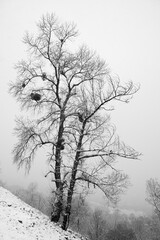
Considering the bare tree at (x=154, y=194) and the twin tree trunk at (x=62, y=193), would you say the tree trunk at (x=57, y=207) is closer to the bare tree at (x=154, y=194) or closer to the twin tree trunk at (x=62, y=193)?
the twin tree trunk at (x=62, y=193)

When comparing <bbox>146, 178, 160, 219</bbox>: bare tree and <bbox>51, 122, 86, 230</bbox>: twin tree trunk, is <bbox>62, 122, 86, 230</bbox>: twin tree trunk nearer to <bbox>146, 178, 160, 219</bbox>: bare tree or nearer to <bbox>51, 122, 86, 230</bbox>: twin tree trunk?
<bbox>51, 122, 86, 230</bbox>: twin tree trunk

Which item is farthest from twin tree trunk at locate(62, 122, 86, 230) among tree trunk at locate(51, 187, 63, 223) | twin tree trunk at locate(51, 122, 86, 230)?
tree trunk at locate(51, 187, 63, 223)

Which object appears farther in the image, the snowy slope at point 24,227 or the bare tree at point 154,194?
the bare tree at point 154,194

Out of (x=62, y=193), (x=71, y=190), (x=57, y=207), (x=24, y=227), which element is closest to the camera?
(x=24, y=227)

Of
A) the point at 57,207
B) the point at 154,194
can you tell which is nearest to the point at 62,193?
the point at 57,207

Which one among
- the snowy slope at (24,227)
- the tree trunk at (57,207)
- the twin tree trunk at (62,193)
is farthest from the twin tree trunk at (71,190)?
the snowy slope at (24,227)

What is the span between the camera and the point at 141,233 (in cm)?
5366

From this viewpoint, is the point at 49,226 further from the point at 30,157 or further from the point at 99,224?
the point at 99,224

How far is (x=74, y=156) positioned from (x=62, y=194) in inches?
92.6

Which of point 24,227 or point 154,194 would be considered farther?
point 154,194

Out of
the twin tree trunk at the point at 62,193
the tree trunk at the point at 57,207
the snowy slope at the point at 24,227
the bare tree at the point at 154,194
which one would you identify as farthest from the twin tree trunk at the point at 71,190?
the bare tree at the point at 154,194

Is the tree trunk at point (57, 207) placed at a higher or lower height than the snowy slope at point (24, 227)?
higher

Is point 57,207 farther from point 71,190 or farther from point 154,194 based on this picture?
point 154,194

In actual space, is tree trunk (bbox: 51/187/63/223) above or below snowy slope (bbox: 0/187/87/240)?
above
